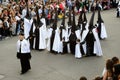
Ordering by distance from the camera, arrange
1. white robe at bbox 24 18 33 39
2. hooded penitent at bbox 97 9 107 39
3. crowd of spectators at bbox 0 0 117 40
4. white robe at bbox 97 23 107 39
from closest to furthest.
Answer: white robe at bbox 24 18 33 39 < hooded penitent at bbox 97 9 107 39 < white robe at bbox 97 23 107 39 < crowd of spectators at bbox 0 0 117 40

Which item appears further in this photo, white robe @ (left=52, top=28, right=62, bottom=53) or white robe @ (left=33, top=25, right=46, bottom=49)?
white robe @ (left=33, top=25, right=46, bottom=49)

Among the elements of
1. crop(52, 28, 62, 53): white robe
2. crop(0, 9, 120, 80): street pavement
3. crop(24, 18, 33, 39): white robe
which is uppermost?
crop(24, 18, 33, 39): white robe

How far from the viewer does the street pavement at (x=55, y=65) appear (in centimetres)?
1387

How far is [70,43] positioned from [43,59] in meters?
1.45

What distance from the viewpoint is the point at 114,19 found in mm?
23938

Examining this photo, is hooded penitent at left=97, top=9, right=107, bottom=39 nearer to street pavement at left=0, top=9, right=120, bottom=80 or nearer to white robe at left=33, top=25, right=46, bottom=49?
street pavement at left=0, top=9, right=120, bottom=80

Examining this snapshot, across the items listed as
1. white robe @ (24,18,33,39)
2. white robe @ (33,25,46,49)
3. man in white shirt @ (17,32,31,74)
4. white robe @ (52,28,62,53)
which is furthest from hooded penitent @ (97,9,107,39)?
man in white shirt @ (17,32,31,74)

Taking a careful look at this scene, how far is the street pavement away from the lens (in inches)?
546

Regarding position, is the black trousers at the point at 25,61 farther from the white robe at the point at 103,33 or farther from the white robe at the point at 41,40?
the white robe at the point at 103,33

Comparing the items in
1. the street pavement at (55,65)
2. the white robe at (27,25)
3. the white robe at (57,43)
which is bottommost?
the street pavement at (55,65)

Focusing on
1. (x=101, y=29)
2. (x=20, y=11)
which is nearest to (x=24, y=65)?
(x=101, y=29)

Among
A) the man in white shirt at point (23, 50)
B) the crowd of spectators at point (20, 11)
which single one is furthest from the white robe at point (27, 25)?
the man in white shirt at point (23, 50)

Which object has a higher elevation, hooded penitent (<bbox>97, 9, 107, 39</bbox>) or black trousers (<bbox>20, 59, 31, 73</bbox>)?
hooded penitent (<bbox>97, 9, 107, 39</bbox>)

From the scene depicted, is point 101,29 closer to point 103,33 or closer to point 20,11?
point 103,33
